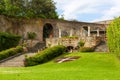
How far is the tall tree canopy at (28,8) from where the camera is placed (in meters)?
66.9

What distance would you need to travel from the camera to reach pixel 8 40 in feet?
194

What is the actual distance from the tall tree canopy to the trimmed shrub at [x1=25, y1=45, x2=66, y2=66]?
18.5 metres

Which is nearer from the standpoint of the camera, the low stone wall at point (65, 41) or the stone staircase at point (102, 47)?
the stone staircase at point (102, 47)

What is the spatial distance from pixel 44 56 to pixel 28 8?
27.9 meters

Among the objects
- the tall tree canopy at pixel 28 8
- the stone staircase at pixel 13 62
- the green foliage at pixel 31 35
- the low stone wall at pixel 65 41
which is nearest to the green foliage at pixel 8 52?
the stone staircase at pixel 13 62

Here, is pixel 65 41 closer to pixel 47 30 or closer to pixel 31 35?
pixel 31 35

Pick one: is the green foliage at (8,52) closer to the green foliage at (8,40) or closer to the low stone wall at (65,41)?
the green foliage at (8,40)

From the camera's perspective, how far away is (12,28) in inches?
2574

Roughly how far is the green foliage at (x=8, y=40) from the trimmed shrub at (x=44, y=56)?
1214 centimetres

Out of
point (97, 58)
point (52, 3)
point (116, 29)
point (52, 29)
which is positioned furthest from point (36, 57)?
A: point (52, 3)

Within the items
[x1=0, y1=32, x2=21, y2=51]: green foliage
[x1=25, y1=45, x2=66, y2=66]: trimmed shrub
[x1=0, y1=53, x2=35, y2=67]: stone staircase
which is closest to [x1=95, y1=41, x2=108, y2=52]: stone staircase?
[x1=25, y1=45, x2=66, y2=66]: trimmed shrub

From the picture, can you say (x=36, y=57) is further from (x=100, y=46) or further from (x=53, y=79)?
(x=53, y=79)

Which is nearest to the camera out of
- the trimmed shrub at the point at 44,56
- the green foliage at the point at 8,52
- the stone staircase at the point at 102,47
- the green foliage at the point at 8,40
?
the trimmed shrub at the point at 44,56

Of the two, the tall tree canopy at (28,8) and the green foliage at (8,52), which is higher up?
the tall tree canopy at (28,8)
